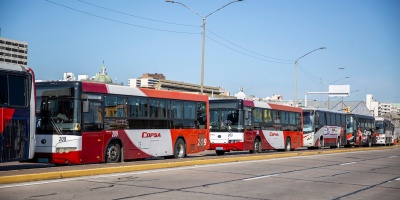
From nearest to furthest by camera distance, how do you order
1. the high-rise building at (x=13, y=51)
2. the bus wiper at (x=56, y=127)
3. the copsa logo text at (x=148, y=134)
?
the bus wiper at (x=56, y=127) → the copsa logo text at (x=148, y=134) → the high-rise building at (x=13, y=51)

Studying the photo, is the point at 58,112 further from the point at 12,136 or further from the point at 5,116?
the point at 5,116

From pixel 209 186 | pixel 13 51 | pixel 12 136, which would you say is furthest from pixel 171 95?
pixel 13 51

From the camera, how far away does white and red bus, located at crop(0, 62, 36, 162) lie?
48.9ft

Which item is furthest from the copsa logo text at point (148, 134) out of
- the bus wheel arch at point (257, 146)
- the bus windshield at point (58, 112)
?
the bus wheel arch at point (257, 146)

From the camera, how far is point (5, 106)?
15008 mm

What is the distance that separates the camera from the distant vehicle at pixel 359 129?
54.4m

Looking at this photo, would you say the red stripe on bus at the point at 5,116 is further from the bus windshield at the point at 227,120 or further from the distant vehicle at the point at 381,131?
the distant vehicle at the point at 381,131

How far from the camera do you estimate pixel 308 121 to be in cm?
4384

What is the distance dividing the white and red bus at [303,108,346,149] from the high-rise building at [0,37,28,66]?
91.2m

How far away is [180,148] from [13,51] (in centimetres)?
11406

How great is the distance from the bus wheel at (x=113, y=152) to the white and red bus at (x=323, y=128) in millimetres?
25432

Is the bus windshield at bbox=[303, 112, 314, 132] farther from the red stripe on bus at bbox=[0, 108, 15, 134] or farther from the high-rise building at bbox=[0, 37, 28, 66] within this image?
the high-rise building at bbox=[0, 37, 28, 66]

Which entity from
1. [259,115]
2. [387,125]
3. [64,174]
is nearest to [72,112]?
[64,174]

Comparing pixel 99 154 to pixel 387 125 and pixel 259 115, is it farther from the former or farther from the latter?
pixel 387 125
